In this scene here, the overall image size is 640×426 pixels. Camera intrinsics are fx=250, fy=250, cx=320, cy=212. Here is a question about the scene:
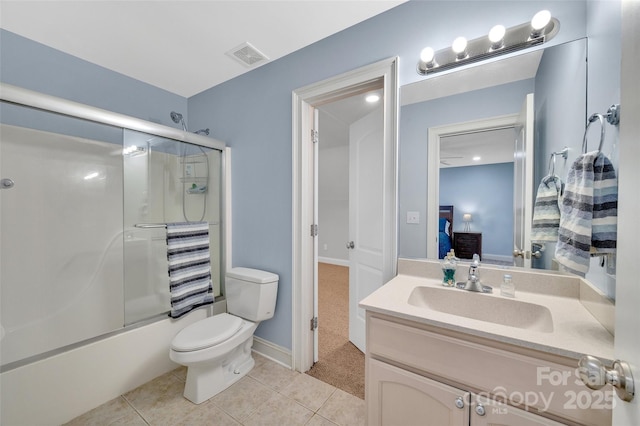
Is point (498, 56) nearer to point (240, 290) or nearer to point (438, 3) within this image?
point (438, 3)

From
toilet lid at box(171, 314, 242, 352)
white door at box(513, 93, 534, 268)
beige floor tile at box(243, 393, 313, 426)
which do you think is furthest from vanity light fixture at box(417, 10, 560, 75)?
beige floor tile at box(243, 393, 313, 426)

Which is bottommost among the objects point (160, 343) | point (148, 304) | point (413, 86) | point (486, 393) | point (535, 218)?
point (160, 343)

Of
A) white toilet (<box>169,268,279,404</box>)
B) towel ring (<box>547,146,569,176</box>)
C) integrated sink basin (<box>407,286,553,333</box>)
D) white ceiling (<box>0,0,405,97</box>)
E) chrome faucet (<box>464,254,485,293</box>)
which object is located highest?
white ceiling (<box>0,0,405,97</box>)

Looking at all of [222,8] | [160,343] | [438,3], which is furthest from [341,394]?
[222,8]

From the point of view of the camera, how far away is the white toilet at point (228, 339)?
1.50 m

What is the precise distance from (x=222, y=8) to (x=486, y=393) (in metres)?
2.24

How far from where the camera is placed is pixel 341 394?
163 cm

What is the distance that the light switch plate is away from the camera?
147 cm

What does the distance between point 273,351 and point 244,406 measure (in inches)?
19.0

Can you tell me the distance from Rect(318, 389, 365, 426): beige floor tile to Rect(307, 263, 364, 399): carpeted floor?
6cm

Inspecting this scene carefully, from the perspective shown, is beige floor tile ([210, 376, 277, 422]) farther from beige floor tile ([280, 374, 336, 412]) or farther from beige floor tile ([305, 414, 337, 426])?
beige floor tile ([305, 414, 337, 426])

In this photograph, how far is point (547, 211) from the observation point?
42.8 inches

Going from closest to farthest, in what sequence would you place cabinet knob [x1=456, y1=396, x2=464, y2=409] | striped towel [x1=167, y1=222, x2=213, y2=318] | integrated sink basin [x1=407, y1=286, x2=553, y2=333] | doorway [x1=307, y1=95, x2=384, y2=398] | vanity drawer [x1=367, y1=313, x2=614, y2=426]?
vanity drawer [x1=367, y1=313, x2=614, y2=426] → cabinet knob [x1=456, y1=396, x2=464, y2=409] → integrated sink basin [x1=407, y1=286, x2=553, y2=333] → striped towel [x1=167, y1=222, x2=213, y2=318] → doorway [x1=307, y1=95, x2=384, y2=398]

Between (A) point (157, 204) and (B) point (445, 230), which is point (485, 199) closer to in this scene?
(B) point (445, 230)
